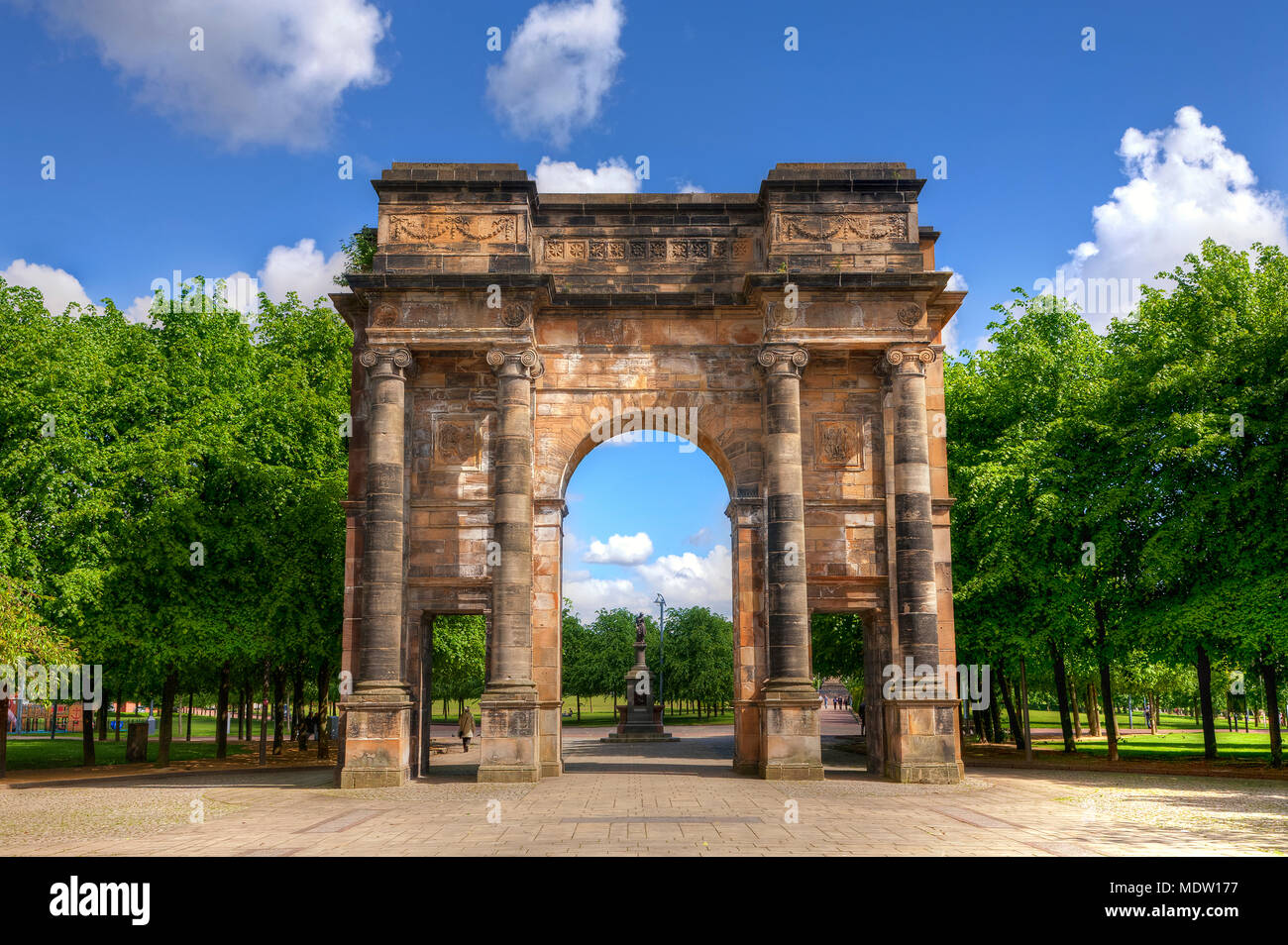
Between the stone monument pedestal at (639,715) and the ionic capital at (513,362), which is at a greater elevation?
the ionic capital at (513,362)

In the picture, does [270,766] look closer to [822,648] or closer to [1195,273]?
[822,648]

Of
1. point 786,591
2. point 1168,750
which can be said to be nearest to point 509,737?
point 786,591

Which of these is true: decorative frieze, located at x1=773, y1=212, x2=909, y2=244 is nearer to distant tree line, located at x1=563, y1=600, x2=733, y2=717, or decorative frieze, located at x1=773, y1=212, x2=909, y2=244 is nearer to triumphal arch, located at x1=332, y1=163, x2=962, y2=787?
triumphal arch, located at x1=332, y1=163, x2=962, y2=787

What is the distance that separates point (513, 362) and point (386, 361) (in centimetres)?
277

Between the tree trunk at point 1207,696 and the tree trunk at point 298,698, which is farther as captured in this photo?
the tree trunk at point 298,698

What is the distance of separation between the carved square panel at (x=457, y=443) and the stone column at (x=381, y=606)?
1.57m

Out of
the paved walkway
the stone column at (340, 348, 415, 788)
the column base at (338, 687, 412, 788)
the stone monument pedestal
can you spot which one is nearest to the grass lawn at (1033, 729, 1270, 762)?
the paved walkway

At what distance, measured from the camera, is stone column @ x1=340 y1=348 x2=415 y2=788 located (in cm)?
1938

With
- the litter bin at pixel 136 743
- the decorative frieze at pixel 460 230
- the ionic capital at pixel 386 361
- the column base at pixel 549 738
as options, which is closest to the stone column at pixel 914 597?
the column base at pixel 549 738

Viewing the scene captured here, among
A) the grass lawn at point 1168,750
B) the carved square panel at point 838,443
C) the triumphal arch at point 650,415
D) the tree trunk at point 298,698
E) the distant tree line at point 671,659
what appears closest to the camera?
the triumphal arch at point 650,415

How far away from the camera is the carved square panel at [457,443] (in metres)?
22.6

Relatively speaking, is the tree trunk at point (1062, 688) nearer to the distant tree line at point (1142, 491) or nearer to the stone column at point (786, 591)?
the distant tree line at point (1142, 491)

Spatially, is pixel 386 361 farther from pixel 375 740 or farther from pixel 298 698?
pixel 298 698

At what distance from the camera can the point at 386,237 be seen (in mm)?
A: 21750
